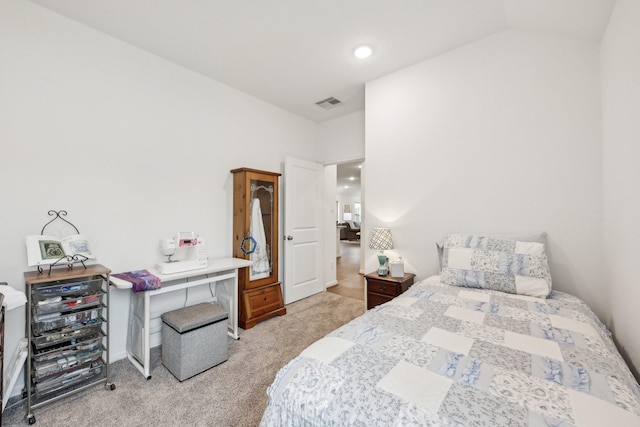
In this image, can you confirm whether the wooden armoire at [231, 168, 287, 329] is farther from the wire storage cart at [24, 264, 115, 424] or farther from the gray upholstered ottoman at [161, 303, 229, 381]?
the wire storage cart at [24, 264, 115, 424]

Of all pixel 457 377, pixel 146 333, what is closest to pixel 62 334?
pixel 146 333

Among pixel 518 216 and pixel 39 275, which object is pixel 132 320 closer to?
pixel 39 275

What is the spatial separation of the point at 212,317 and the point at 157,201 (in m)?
1.23

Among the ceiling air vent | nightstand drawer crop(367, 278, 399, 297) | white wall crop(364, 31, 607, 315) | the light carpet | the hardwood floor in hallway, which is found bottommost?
the light carpet

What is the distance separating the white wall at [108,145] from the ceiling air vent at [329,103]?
3.64 feet

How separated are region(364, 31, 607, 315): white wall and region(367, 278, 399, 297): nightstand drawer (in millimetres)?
377

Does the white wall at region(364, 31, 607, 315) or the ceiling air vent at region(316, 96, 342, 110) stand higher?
the ceiling air vent at region(316, 96, 342, 110)

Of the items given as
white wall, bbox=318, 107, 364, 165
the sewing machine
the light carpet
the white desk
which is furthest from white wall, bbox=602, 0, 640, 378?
the sewing machine

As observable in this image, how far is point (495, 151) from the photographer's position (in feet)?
7.62

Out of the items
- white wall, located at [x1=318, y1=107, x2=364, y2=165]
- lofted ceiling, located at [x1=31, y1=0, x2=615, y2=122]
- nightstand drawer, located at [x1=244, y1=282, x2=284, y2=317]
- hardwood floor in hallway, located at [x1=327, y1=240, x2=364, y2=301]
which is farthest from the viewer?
hardwood floor in hallway, located at [x1=327, y1=240, x2=364, y2=301]

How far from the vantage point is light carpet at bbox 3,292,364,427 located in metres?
1.61

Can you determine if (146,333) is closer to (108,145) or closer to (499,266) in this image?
(108,145)

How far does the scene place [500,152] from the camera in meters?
2.30

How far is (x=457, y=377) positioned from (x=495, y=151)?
2073 mm
